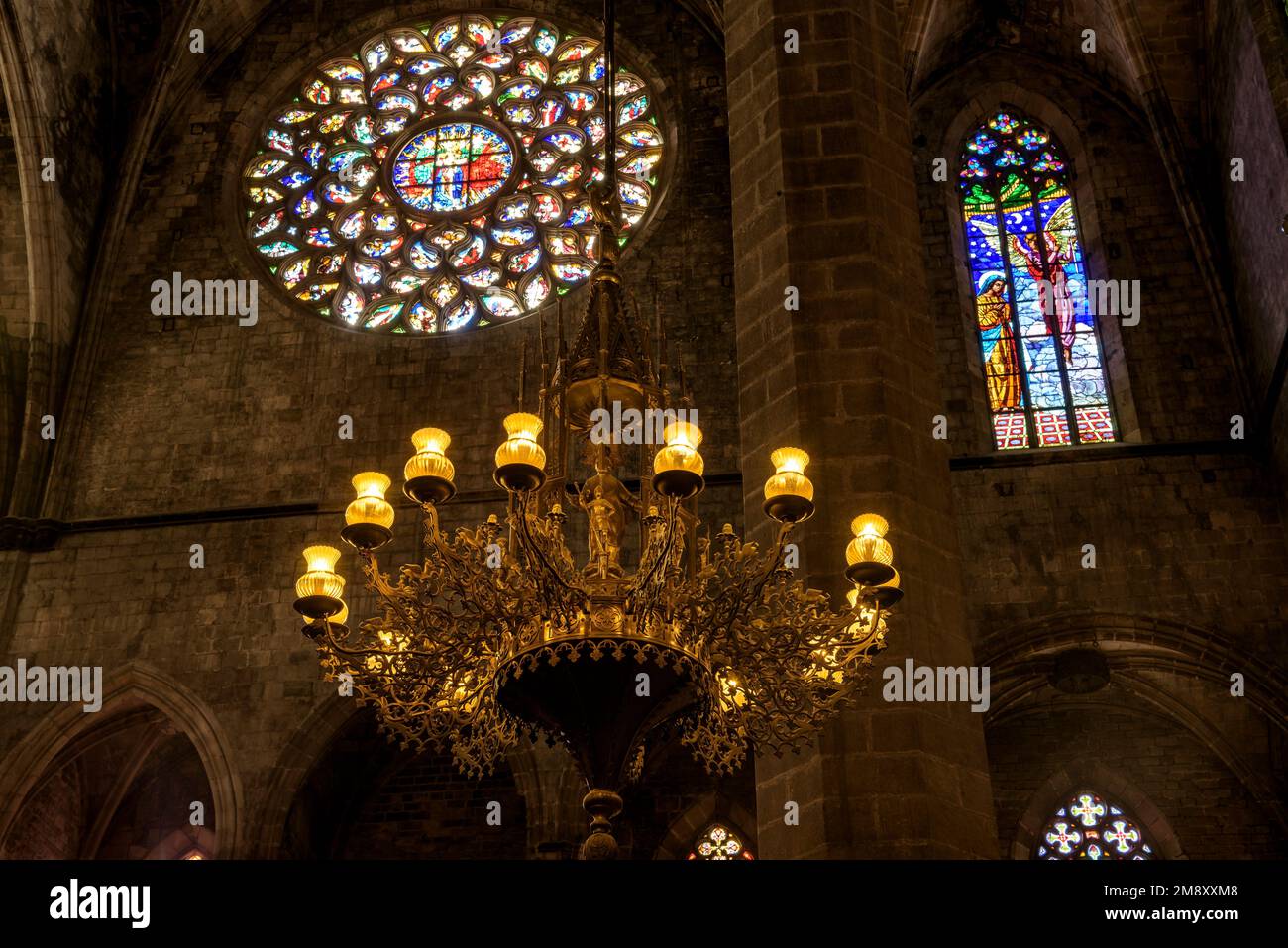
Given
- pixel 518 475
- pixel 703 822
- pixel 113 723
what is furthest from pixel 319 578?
pixel 113 723

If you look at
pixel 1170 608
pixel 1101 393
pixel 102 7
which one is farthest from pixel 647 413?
pixel 102 7

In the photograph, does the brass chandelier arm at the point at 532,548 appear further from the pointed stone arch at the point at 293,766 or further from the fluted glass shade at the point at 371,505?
the pointed stone arch at the point at 293,766

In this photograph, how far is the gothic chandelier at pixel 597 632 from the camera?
582 cm

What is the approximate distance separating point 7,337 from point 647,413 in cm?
865

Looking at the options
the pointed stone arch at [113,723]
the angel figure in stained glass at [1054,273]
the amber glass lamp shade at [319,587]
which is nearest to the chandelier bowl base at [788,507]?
the amber glass lamp shade at [319,587]

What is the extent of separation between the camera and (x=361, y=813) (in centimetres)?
1270

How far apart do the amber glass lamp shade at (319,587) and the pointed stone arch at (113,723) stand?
18.7 ft

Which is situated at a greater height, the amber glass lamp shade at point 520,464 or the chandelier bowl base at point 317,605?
the amber glass lamp shade at point 520,464

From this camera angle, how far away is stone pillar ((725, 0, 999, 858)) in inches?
240

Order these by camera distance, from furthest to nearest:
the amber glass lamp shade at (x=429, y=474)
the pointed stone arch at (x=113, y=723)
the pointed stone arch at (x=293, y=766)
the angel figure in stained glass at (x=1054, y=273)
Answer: the angel figure in stained glass at (x=1054, y=273)
the pointed stone arch at (x=113, y=723)
the pointed stone arch at (x=293, y=766)
the amber glass lamp shade at (x=429, y=474)

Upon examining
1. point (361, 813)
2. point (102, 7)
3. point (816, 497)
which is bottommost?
point (361, 813)

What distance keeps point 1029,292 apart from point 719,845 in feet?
17.1

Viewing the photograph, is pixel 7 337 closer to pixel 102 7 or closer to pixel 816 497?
pixel 102 7

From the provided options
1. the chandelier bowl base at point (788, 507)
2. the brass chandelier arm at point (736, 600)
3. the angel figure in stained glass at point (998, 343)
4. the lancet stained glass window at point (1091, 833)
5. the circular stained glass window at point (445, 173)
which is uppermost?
the circular stained glass window at point (445, 173)
